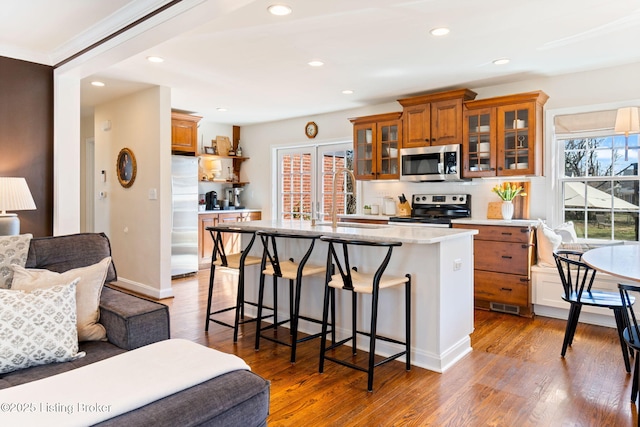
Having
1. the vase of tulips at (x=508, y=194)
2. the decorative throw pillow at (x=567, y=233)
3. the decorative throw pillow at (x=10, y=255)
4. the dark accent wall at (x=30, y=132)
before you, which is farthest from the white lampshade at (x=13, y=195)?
the decorative throw pillow at (x=567, y=233)

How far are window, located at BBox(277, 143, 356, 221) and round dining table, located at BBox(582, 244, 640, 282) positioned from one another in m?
3.70

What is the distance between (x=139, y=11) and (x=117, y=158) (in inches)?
122

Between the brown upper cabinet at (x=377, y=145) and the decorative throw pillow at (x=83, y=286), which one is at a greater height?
the brown upper cabinet at (x=377, y=145)

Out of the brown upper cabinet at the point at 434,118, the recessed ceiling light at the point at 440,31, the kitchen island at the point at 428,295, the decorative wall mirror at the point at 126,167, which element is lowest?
the kitchen island at the point at 428,295

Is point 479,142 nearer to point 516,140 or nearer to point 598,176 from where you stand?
point 516,140

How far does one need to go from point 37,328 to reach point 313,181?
5.22 m

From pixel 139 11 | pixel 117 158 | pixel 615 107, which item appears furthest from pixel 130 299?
pixel 615 107

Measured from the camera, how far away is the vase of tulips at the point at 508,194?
448cm

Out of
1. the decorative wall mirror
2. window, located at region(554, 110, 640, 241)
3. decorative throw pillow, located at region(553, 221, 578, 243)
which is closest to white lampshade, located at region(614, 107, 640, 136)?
window, located at region(554, 110, 640, 241)

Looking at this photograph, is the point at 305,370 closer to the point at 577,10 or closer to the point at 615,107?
the point at 577,10

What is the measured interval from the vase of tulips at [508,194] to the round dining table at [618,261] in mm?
1390

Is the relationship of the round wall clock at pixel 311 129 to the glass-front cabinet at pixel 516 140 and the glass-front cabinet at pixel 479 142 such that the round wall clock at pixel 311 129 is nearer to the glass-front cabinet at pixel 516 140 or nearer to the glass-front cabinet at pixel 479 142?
the glass-front cabinet at pixel 479 142

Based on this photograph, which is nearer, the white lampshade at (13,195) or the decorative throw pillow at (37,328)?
the decorative throw pillow at (37,328)

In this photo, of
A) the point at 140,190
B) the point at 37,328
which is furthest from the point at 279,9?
the point at 140,190
